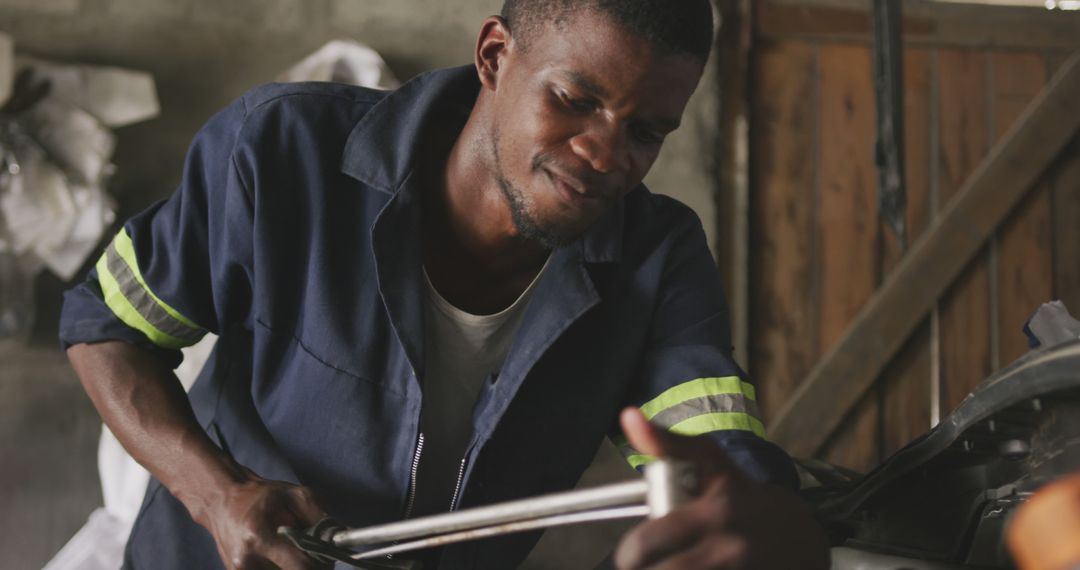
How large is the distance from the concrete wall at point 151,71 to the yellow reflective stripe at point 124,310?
4.25ft

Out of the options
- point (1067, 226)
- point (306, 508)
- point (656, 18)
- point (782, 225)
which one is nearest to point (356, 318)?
point (306, 508)

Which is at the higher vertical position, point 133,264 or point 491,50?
point 491,50

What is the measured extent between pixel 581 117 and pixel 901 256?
2101mm

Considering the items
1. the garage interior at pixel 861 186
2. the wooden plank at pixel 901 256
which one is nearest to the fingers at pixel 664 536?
the garage interior at pixel 861 186

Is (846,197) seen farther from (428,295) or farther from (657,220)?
(428,295)

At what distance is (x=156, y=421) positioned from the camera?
1312mm

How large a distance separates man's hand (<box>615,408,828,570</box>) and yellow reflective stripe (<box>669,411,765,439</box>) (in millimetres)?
447

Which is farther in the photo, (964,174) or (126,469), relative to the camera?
(964,174)

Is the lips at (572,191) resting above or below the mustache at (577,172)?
below

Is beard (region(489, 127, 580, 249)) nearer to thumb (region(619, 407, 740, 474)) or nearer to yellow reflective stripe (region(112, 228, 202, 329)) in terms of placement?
yellow reflective stripe (region(112, 228, 202, 329))

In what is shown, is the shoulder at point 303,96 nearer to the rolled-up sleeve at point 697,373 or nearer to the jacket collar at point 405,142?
the jacket collar at point 405,142

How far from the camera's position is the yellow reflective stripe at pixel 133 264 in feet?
4.47

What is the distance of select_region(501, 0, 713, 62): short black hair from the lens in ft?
3.99

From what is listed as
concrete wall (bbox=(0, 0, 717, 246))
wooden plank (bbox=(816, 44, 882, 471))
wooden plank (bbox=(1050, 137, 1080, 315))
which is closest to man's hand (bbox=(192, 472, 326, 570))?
concrete wall (bbox=(0, 0, 717, 246))
